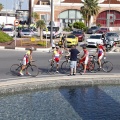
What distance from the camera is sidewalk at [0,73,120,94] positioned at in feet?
56.2

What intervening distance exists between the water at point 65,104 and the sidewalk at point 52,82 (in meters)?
0.25

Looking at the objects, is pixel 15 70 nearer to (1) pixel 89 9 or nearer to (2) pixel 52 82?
(2) pixel 52 82

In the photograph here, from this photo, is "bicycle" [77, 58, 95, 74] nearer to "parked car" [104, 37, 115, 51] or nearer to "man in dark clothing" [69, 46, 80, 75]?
"man in dark clothing" [69, 46, 80, 75]

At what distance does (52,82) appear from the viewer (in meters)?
18.3

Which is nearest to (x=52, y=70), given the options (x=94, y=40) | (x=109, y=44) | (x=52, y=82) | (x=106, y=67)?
(x=106, y=67)

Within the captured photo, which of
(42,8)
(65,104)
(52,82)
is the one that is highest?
(42,8)

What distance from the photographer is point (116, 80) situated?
64.0 feet

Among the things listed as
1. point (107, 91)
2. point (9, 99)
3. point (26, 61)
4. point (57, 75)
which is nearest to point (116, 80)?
point (107, 91)

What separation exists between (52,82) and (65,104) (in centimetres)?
272

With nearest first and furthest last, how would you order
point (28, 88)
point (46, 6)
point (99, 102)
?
point (99, 102) → point (28, 88) → point (46, 6)

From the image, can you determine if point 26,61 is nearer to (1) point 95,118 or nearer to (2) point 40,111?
(2) point 40,111

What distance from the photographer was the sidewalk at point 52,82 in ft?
56.2

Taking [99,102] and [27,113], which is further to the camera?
[99,102]

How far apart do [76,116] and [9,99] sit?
11.5ft
